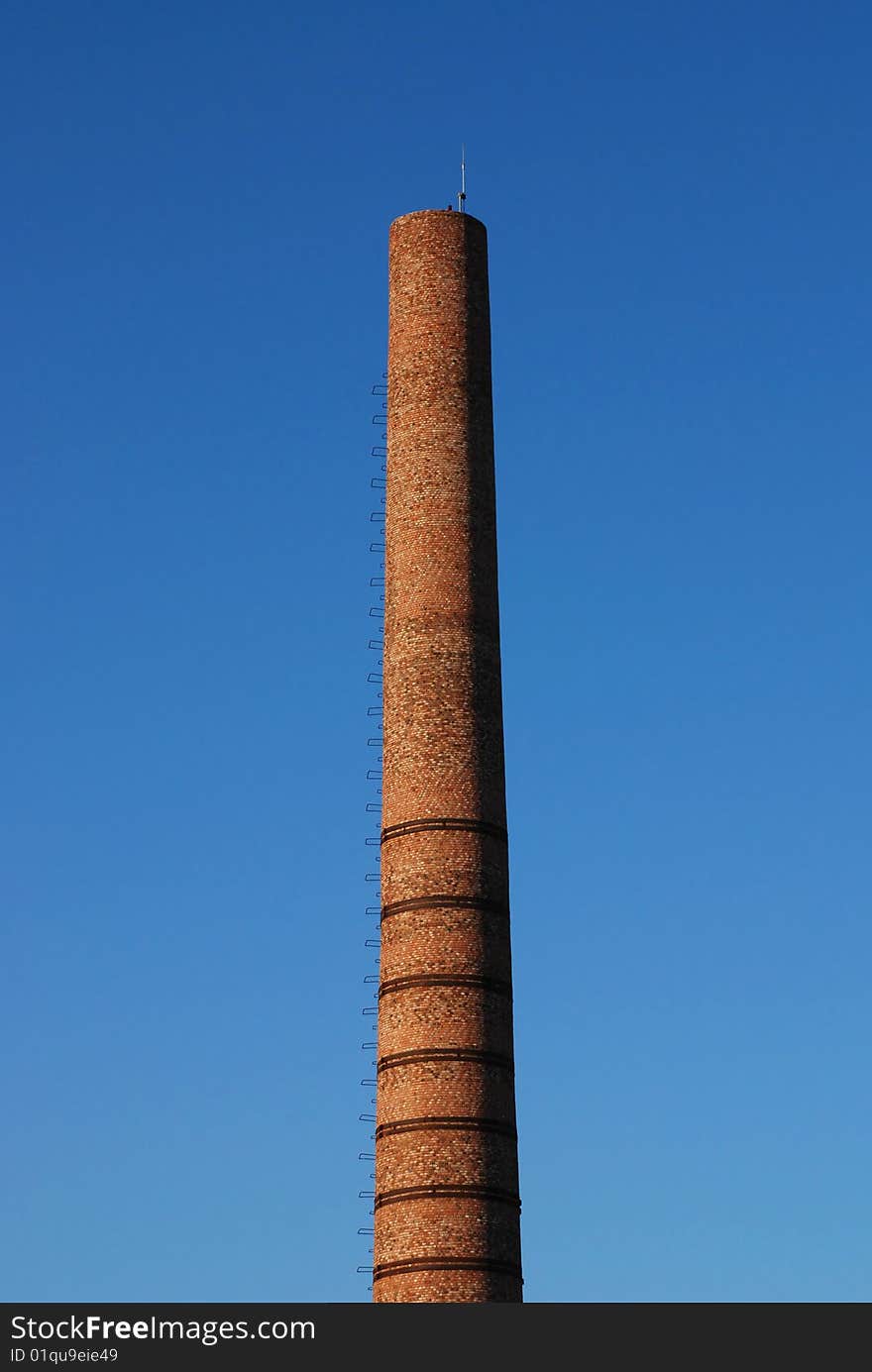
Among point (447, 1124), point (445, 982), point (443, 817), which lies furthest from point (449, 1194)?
point (443, 817)

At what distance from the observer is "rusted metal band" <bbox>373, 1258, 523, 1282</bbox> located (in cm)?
3262

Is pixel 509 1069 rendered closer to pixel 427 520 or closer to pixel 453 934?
pixel 453 934

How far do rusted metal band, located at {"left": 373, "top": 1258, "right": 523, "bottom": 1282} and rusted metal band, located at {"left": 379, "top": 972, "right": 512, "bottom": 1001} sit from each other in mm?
3978

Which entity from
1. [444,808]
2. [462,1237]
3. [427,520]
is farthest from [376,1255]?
[427,520]

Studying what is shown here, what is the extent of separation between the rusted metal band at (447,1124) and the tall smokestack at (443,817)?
0.03 meters

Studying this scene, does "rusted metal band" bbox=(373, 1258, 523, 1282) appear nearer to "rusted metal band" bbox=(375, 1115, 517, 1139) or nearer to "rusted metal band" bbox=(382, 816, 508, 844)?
"rusted metal band" bbox=(375, 1115, 517, 1139)

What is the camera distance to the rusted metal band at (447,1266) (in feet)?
107

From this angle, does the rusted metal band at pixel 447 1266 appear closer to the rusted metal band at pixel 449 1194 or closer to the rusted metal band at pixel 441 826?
the rusted metal band at pixel 449 1194

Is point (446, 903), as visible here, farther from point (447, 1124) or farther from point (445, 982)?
point (447, 1124)

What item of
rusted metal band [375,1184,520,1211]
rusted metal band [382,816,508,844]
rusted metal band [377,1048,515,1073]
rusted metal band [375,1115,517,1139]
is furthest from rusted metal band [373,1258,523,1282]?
rusted metal band [382,816,508,844]

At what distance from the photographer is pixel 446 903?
34500 millimetres

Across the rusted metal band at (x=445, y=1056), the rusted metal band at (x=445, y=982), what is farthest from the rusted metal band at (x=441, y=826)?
the rusted metal band at (x=445, y=1056)

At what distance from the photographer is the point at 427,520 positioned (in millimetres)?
36594
